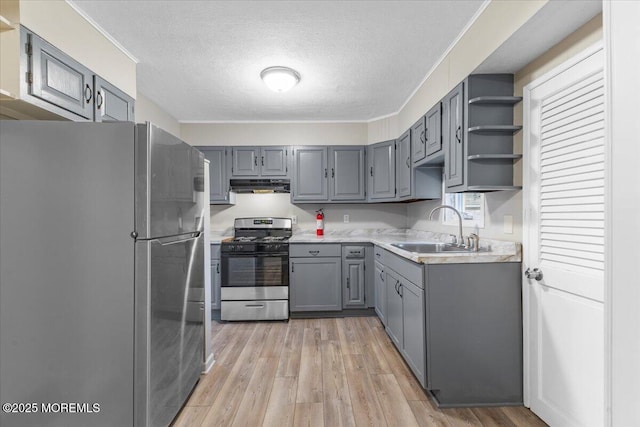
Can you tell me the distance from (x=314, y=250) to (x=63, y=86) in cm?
260

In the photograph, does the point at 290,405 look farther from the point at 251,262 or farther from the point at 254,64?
the point at 254,64

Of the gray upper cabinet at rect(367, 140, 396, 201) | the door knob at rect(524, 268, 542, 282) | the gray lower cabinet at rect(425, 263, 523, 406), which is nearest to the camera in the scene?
the door knob at rect(524, 268, 542, 282)

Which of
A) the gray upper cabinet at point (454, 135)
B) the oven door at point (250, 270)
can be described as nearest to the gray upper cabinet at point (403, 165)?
the gray upper cabinet at point (454, 135)

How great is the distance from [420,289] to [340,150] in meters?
2.42

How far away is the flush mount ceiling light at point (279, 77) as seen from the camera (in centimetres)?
261

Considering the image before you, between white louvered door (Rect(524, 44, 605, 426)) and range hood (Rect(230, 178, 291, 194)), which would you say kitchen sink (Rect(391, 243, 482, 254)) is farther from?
range hood (Rect(230, 178, 291, 194))

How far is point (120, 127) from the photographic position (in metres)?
1.52

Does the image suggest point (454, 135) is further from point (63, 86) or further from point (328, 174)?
point (63, 86)

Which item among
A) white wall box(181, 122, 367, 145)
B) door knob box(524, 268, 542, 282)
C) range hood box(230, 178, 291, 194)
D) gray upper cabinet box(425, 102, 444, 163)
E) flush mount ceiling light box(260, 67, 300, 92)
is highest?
flush mount ceiling light box(260, 67, 300, 92)

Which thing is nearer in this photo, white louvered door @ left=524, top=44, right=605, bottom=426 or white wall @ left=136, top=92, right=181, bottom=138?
white louvered door @ left=524, top=44, right=605, bottom=426

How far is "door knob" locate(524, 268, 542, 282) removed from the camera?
1.84 m

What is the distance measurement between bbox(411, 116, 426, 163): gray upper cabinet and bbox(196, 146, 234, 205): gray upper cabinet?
2295 mm

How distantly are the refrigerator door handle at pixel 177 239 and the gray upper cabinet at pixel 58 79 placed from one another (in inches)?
37.5

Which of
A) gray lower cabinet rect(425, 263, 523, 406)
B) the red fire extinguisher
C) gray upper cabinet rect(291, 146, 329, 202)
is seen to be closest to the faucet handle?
gray lower cabinet rect(425, 263, 523, 406)
